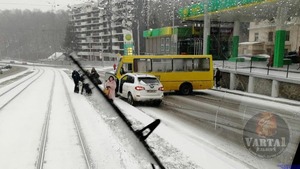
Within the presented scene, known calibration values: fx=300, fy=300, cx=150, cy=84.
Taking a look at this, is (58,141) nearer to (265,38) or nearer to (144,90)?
(144,90)

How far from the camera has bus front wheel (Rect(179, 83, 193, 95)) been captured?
21.3 meters

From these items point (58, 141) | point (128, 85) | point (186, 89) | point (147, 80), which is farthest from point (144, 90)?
point (58, 141)

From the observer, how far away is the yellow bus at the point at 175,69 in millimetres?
20562

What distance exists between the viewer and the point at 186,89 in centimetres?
2147

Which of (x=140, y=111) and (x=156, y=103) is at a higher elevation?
(x=140, y=111)

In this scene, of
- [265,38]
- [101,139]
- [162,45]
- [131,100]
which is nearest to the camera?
[101,139]

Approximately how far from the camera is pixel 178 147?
866 cm

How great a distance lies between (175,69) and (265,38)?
37990mm

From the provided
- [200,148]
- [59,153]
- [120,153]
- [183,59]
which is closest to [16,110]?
[59,153]

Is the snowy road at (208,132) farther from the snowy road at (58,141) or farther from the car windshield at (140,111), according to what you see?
the snowy road at (58,141)

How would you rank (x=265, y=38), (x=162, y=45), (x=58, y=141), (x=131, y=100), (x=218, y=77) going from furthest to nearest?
(x=265, y=38) → (x=162, y=45) → (x=218, y=77) → (x=131, y=100) → (x=58, y=141)

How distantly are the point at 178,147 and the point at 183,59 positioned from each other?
13217mm

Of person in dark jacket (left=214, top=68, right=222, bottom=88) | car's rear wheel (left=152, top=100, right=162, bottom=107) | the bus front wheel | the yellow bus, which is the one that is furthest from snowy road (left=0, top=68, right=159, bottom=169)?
person in dark jacket (left=214, top=68, right=222, bottom=88)

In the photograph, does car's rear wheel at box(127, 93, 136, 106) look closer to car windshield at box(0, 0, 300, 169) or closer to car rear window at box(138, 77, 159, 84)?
car windshield at box(0, 0, 300, 169)
